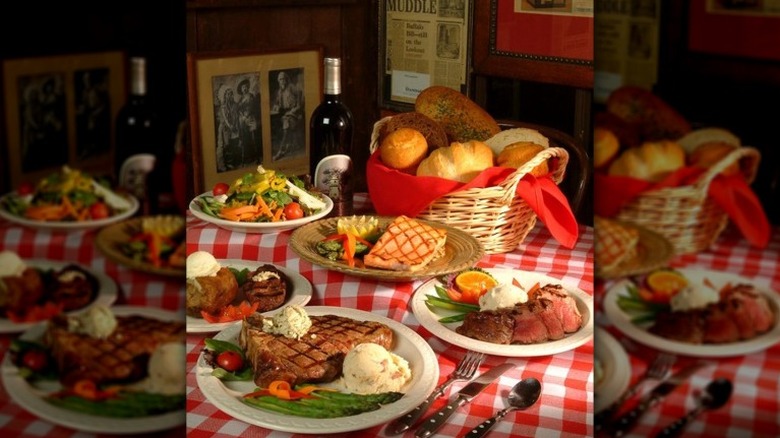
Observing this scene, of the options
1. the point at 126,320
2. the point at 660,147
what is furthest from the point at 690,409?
the point at 126,320

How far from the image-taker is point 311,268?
1.23 m

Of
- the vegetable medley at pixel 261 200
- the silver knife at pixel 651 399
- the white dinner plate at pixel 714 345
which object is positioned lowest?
the silver knife at pixel 651 399

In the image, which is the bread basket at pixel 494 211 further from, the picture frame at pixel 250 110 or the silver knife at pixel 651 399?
the silver knife at pixel 651 399

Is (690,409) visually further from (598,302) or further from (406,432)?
(406,432)

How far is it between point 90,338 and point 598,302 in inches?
21.6

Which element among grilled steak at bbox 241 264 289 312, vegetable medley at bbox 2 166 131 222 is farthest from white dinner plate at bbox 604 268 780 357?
vegetable medley at bbox 2 166 131 222

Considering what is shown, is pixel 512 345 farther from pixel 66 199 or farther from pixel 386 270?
pixel 66 199

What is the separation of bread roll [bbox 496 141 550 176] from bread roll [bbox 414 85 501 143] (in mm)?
28

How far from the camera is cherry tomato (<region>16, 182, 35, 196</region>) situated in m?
1.00

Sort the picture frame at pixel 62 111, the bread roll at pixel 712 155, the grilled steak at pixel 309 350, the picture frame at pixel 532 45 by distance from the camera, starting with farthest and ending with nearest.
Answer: the grilled steak at pixel 309 350, the picture frame at pixel 532 45, the picture frame at pixel 62 111, the bread roll at pixel 712 155

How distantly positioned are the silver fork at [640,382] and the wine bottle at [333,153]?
395 mm

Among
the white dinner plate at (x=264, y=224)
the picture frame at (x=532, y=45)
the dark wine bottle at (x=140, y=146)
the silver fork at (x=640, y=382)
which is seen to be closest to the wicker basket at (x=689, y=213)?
the silver fork at (x=640, y=382)

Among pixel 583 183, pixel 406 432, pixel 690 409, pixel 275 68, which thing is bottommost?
pixel 406 432

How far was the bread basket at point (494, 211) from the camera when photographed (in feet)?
3.77
